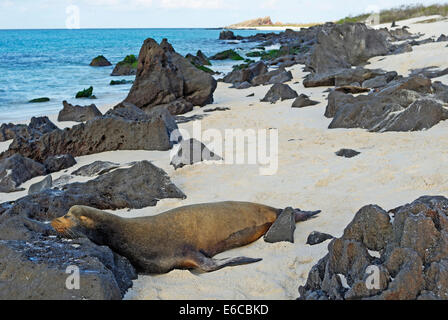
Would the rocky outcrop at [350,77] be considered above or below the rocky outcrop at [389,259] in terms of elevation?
above

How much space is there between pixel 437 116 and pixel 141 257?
20.2ft

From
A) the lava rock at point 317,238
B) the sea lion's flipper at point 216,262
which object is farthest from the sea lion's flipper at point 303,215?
the sea lion's flipper at point 216,262

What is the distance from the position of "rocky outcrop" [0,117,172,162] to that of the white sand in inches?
10.4

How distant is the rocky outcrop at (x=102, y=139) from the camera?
8.98 metres

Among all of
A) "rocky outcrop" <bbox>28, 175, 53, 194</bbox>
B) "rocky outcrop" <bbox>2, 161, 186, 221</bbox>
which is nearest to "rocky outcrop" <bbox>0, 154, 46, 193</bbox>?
"rocky outcrop" <bbox>28, 175, 53, 194</bbox>

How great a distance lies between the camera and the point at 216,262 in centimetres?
416

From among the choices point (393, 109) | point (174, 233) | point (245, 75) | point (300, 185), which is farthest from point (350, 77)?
point (174, 233)

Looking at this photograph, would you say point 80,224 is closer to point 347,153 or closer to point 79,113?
point 347,153

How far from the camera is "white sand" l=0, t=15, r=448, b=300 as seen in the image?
3.80 metres

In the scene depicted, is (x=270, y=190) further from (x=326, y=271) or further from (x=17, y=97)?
(x=17, y=97)

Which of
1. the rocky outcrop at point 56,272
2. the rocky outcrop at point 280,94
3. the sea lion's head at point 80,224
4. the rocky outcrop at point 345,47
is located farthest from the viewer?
the rocky outcrop at point 345,47

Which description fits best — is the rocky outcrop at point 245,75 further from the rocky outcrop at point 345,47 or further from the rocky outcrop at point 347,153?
the rocky outcrop at point 347,153

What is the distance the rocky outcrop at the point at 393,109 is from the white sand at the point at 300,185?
238 millimetres
